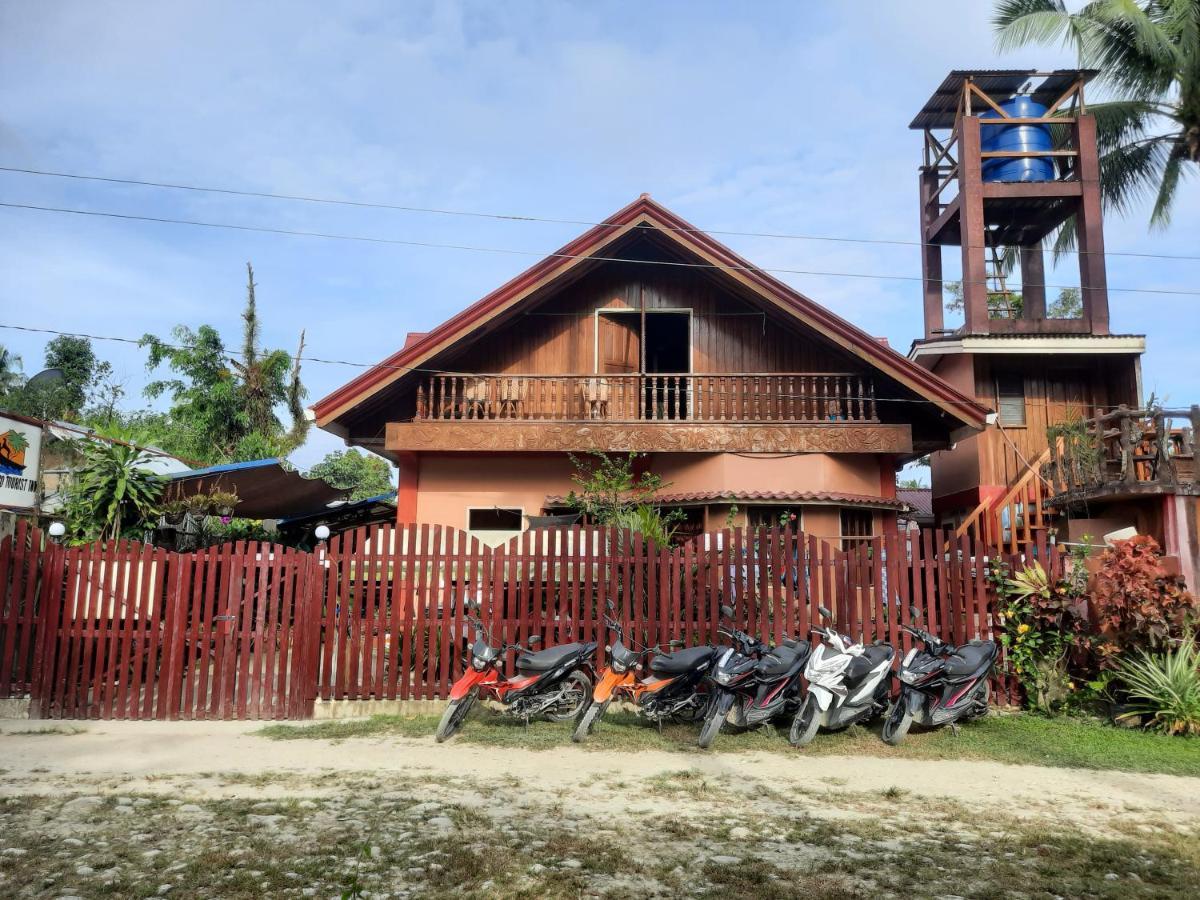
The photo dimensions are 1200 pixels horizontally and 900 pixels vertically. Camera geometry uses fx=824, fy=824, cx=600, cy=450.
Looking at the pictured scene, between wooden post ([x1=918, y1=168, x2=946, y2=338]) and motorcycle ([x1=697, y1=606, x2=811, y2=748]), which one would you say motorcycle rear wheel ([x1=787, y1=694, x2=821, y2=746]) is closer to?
motorcycle ([x1=697, y1=606, x2=811, y2=748])

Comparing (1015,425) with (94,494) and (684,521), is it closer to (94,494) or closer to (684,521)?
(684,521)

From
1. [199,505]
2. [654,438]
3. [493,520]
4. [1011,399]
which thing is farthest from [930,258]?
[199,505]

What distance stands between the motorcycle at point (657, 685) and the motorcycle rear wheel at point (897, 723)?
1.54 metres

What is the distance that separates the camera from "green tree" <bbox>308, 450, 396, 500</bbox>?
140 feet

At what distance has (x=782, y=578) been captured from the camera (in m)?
8.25

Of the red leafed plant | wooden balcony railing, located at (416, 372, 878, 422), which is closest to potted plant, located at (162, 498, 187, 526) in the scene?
wooden balcony railing, located at (416, 372, 878, 422)

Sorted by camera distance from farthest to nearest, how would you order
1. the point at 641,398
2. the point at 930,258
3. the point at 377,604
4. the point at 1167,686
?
the point at 930,258, the point at 641,398, the point at 377,604, the point at 1167,686

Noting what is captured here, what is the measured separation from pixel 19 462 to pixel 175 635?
25.4 feet

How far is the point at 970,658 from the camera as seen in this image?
725 centimetres

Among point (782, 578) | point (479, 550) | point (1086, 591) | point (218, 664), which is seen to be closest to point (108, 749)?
point (218, 664)

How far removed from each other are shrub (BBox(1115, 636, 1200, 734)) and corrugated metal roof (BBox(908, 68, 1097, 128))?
12960mm

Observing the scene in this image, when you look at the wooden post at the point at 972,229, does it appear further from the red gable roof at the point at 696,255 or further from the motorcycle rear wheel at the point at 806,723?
the motorcycle rear wheel at the point at 806,723

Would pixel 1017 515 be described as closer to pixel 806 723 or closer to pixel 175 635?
pixel 806 723

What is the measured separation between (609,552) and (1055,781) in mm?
4225
